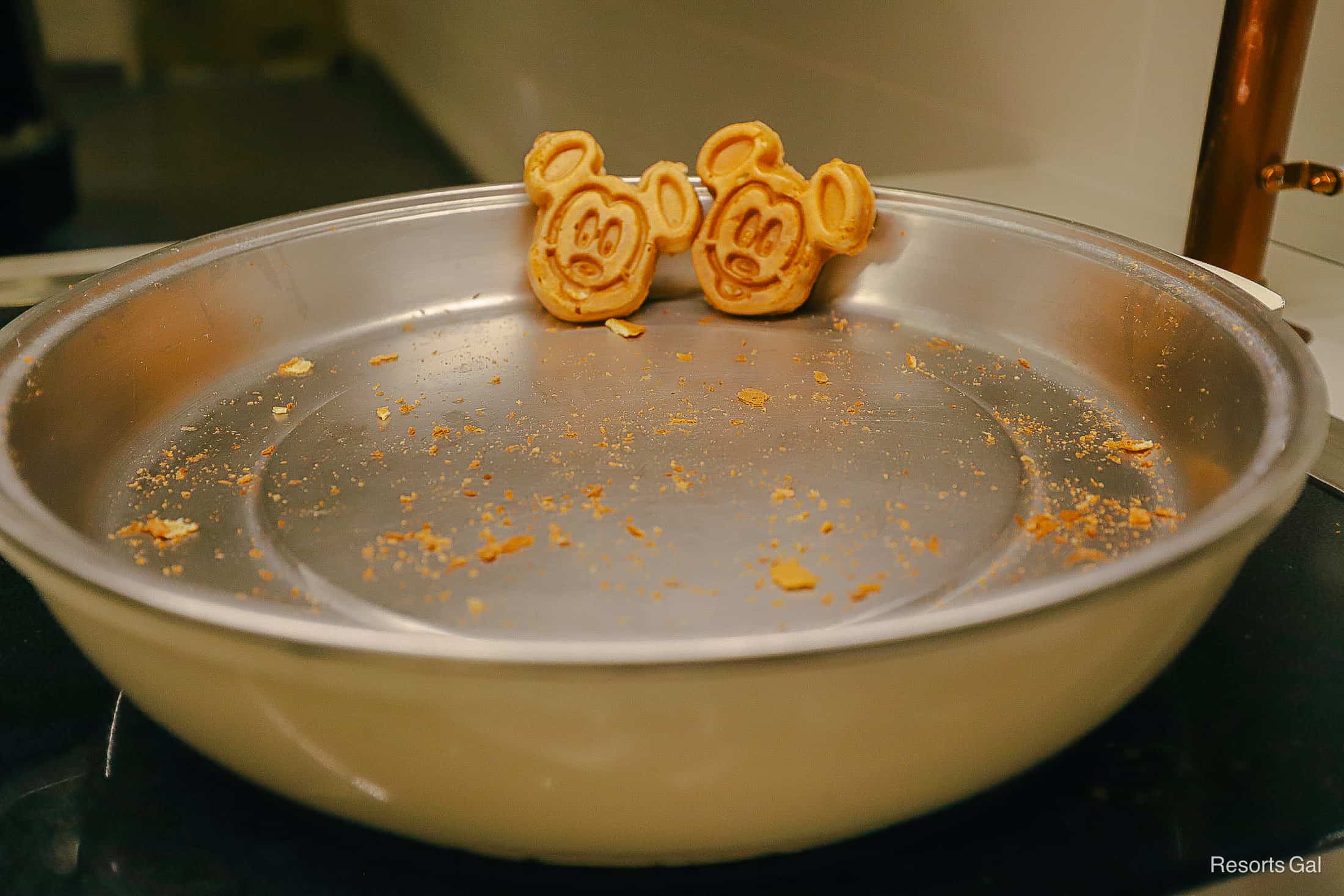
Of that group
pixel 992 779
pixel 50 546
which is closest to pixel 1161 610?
pixel 992 779

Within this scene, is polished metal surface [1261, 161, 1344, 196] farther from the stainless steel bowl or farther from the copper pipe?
the stainless steel bowl

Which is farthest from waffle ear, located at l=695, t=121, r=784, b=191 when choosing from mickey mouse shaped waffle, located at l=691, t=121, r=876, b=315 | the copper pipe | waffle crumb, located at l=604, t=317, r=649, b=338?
the copper pipe

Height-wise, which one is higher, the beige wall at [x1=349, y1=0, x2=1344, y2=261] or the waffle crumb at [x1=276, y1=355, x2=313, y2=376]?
the beige wall at [x1=349, y1=0, x2=1344, y2=261]

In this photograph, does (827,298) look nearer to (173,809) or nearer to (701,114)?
(173,809)

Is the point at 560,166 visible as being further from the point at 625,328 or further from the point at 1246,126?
the point at 1246,126

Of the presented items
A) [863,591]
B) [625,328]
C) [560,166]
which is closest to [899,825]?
[863,591]
